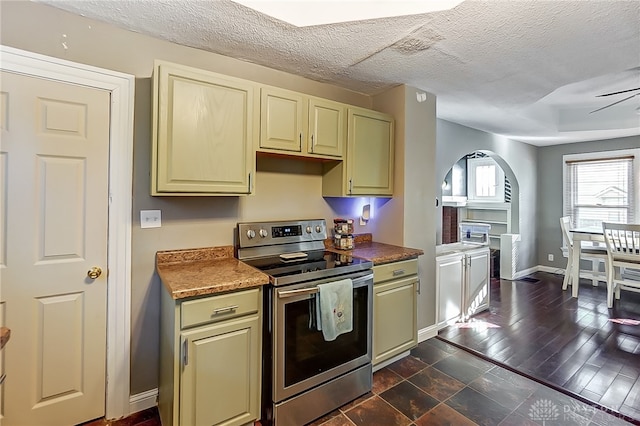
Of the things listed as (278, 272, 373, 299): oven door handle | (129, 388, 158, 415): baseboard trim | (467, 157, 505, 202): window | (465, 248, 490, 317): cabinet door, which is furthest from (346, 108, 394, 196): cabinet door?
(467, 157, 505, 202): window

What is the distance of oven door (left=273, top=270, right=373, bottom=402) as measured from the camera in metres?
1.72

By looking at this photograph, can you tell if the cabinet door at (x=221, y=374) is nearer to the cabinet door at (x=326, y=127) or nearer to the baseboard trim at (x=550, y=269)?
the cabinet door at (x=326, y=127)

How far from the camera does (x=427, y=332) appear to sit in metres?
2.92

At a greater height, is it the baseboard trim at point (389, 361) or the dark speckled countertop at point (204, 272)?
the dark speckled countertop at point (204, 272)

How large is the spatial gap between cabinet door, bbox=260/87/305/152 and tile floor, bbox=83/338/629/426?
1824 millimetres

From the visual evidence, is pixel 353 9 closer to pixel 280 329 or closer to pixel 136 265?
pixel 280 329

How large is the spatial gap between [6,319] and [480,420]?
8.94ft

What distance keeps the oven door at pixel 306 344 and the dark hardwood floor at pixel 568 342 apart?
4.32ft

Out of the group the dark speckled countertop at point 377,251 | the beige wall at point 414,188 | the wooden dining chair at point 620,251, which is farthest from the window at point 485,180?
the dark speckled countertop at point 377,251

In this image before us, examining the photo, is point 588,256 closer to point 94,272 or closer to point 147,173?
point 147,173

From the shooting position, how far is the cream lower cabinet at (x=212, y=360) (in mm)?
1504

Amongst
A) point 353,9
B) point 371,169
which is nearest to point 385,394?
point 371,169

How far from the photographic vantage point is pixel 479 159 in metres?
5.66

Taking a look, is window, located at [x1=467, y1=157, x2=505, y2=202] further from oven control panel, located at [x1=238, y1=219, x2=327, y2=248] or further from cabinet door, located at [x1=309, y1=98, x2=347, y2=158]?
oven control panel, located at [x1=238, y1=219, x2=327, y2=248]
